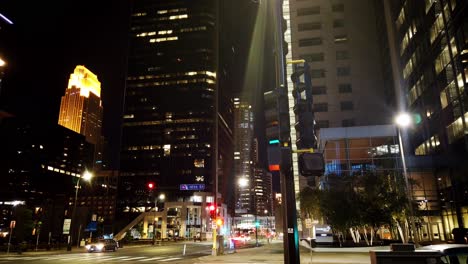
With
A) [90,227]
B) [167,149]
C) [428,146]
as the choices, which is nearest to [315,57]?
[428,146]

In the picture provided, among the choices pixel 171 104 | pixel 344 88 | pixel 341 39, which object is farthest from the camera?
pixel 171 104

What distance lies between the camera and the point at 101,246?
144 ft

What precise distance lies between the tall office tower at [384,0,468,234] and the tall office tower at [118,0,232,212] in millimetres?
114658

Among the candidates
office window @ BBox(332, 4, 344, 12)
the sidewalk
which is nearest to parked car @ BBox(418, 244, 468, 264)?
→ the sidewalk

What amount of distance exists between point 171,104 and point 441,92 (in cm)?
14035

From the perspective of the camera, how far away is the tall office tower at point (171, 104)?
168750 millimetres

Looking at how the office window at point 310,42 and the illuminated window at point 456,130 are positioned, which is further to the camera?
the office window at point 310,42

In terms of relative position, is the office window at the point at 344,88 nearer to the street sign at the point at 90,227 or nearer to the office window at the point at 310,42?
the office window at the point at 310,42

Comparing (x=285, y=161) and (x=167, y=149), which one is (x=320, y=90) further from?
(x=167, y=149)

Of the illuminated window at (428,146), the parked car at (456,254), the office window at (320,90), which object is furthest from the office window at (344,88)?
the parked car at (456,254)

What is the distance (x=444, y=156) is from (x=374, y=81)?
1263 inches

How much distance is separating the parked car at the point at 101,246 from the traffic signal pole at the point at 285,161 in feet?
136

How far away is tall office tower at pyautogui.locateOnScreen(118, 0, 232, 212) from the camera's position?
169m

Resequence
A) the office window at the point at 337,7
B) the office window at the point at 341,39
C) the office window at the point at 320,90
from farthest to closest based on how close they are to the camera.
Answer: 1. the office window at the point at 337,7
2. the office window at the point at 341,39
3. the office window at the point at 320,90
